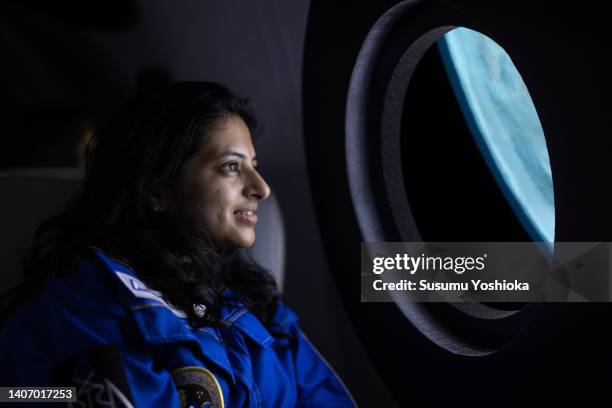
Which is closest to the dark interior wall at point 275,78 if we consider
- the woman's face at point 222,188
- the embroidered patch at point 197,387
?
the woman's face at point 222,188

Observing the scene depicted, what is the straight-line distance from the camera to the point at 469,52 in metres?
1.24

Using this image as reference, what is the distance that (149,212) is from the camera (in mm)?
1133

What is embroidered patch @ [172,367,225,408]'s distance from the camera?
94 cm

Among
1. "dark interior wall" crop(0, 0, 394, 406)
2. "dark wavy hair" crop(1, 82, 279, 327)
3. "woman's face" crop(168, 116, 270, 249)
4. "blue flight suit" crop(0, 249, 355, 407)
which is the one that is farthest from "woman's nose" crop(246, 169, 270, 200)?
"dark interior wall" crop(0, 0, 394, 406)

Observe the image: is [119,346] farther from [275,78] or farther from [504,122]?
[275,78]

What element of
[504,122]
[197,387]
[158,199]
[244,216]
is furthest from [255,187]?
[504,122]

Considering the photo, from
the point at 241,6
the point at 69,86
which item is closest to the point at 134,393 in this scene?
the point at 241,6

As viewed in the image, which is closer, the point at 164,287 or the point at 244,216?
the point at 164,287

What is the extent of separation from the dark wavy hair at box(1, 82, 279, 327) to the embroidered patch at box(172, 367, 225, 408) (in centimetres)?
9

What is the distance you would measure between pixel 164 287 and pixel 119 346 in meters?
0.14

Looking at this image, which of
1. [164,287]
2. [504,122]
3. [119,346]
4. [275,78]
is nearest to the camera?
[119,346]

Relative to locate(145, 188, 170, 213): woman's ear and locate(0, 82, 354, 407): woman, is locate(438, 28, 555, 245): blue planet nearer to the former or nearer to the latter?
locate(0, 82, 354, 407): woman

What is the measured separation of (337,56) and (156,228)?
525 millimetres

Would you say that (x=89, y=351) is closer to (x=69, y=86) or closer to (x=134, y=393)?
(x=134, y=393)
